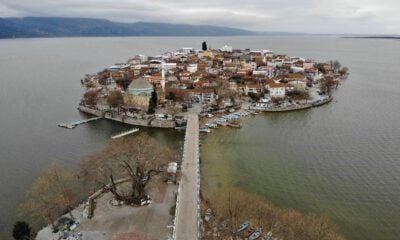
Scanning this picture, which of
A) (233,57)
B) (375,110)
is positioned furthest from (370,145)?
(233,57)

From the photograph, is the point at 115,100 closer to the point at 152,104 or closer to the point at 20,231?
the point at 152,104

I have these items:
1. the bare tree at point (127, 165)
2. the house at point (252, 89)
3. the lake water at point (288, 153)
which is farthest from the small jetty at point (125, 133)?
the house at point (252, 89)

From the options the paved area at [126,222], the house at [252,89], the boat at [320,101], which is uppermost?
the house at [252,89]

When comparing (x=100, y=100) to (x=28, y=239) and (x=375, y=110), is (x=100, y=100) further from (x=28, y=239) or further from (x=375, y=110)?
(x=375, y=110)

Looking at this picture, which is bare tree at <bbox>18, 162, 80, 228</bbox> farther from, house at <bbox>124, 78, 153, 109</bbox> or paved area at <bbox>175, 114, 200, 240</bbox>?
house at <bbox>124, 78, 153, 109</bbox>

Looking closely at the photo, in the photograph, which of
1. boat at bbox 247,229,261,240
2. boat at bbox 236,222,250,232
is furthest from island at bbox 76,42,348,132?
boat at bbox 247,229,261,240

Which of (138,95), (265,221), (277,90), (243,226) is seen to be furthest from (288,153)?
(138,95)

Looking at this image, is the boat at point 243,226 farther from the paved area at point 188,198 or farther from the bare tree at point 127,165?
the bare tree at point 127,165
